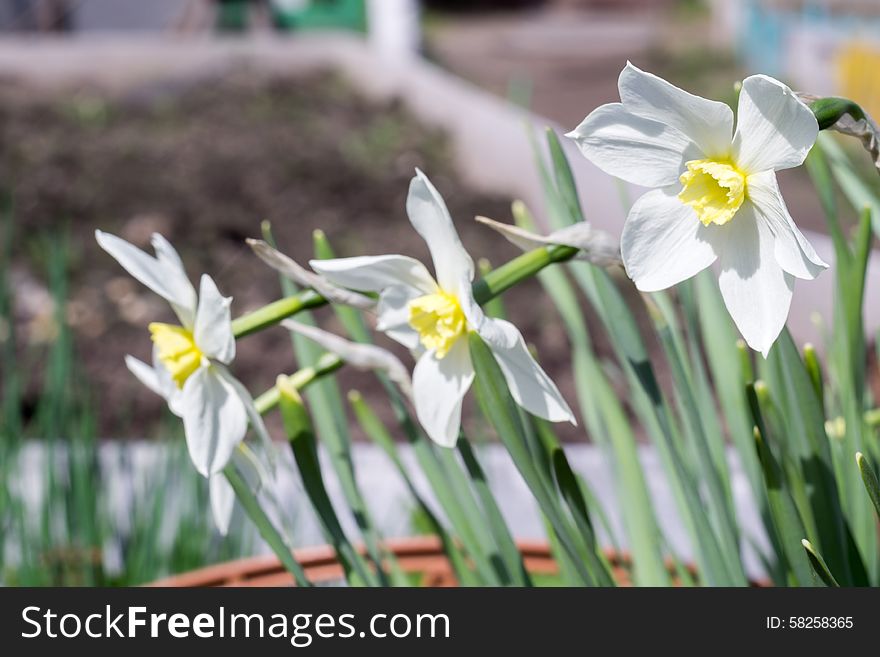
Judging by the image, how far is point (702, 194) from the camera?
0.42 m

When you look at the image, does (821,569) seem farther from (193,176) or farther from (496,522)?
(193,176)

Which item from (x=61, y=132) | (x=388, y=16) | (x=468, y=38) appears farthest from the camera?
(x=468, y=38)

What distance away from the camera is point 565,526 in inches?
21.3

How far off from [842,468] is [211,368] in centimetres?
41

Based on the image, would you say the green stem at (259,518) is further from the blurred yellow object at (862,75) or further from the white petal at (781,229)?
the blurred yellow object at (862,75)

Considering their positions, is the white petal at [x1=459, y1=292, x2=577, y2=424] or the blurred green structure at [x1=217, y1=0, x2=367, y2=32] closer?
the white petal at [x1=459, y1=292, x2=577, y2=424]

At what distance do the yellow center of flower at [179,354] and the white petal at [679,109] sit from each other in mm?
234

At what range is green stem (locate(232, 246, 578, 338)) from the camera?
18.2 inches

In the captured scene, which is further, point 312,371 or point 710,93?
point 710,93

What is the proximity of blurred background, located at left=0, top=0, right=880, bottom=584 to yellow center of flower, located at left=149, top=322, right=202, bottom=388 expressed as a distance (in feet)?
1.83

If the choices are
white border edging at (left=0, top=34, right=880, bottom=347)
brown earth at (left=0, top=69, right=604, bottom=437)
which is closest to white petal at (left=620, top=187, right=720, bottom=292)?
brown earth at (left=0, top=69, right=604, bottom=437)

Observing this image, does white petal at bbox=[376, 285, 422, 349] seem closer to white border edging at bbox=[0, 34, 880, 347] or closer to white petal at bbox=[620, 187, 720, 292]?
white petal at bbox=[620, 187, 720, 292]

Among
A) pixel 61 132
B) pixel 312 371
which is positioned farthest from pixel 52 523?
pixel 61 132
